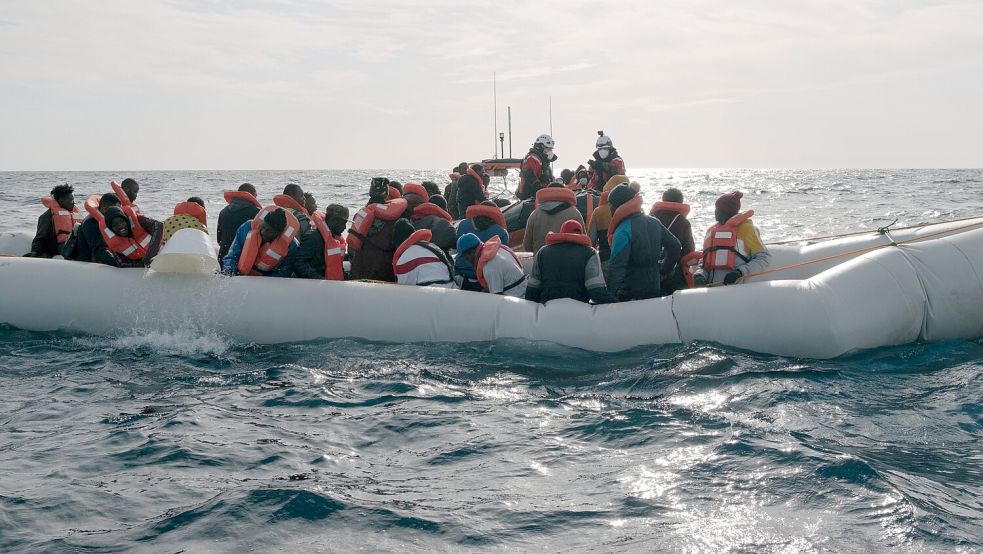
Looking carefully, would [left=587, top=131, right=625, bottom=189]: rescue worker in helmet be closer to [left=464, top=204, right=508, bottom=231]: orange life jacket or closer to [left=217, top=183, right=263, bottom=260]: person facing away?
[left=464, top=204, right=508, bottom=231]: orange life jacket

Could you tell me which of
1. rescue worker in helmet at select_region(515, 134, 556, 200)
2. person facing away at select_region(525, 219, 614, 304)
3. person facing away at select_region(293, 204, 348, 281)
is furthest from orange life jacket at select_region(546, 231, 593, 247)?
rescue worker in helmet at select_region(515, 134, 556, 200)

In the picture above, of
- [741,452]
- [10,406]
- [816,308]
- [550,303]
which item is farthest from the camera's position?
[550,303]

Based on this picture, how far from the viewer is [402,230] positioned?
24.3ft

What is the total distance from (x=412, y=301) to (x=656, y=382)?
2106mm

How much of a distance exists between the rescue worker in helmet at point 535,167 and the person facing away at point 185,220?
4329 millimetres

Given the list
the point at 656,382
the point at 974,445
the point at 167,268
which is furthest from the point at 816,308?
the point at 167,268

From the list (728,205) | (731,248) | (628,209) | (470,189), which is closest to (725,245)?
(731,248)

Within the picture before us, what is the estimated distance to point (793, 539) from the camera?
339 centimetres

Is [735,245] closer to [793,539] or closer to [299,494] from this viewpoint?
[793,539]

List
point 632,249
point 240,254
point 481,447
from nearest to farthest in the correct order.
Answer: point 481,447 < point 632,249 < point 240,254

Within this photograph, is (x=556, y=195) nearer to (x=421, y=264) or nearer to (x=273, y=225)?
(x=421, y=264)

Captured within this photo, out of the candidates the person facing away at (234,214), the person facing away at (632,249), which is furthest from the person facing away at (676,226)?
the person facing away at (234,214)

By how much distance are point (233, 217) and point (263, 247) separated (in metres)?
1.23

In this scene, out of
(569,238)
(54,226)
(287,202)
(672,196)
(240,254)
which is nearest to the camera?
(569,238)
